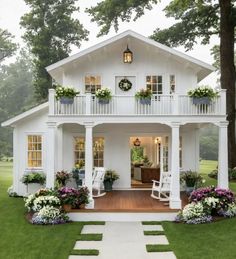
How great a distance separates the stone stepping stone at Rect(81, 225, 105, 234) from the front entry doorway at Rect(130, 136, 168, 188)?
5837mm

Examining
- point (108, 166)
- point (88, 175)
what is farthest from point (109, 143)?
point (88, 175)

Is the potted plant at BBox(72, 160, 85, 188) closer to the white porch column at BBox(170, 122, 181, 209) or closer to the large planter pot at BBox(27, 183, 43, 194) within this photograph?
the large planter pot at BBox(27, 183, 43, 194)

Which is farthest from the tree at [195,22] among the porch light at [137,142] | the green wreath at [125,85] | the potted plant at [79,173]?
the potted plant at [79,173]

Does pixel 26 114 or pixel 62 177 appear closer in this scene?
pixel 62 177

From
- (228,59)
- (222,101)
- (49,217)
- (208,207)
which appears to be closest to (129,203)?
(208,207)

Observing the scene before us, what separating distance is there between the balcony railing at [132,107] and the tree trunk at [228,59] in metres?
9.28

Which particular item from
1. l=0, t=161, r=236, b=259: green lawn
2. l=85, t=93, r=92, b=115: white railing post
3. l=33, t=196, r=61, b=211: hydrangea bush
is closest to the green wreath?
l=85, t=93, r=92, b=115: white railing post

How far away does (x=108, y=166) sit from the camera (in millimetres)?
19000

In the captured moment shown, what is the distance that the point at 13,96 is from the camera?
57.9 metres

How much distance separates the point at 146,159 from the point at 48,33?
15.6 meters

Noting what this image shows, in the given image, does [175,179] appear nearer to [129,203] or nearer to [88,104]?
[129,203]

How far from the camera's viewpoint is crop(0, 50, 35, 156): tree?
2084 inches

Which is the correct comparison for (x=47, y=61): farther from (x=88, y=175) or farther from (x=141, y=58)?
(x=88, y=175)

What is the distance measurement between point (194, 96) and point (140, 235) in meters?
5.77
